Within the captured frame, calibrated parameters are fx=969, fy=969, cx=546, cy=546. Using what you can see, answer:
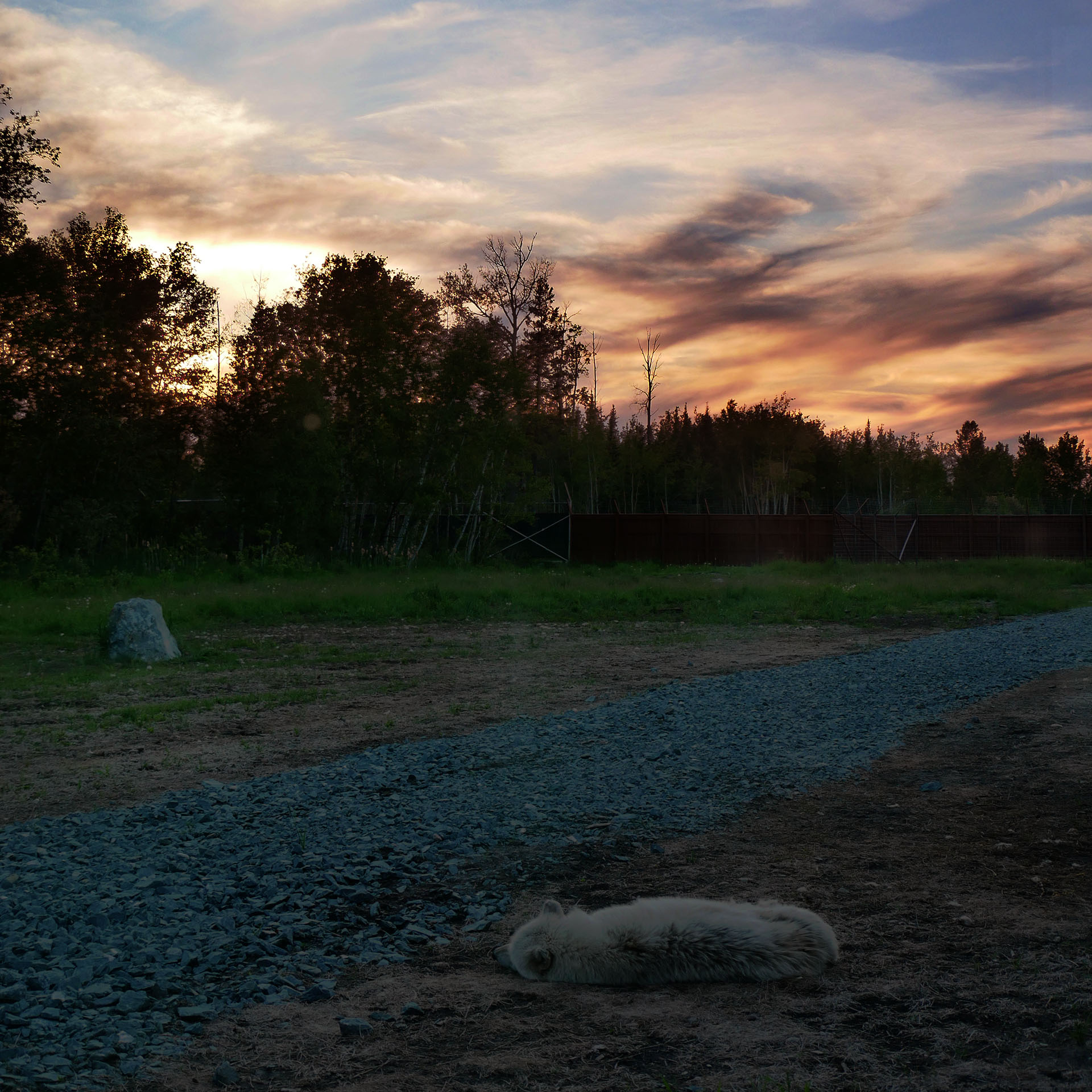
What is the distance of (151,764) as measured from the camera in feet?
24.2

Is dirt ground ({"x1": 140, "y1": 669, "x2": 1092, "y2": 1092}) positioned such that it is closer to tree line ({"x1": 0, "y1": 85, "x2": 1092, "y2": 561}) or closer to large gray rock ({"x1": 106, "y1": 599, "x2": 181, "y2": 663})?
large gray rock ({"x1": 106, "y1": 599, "x2": 181, "y2": 663})

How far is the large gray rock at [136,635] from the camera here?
1254cm

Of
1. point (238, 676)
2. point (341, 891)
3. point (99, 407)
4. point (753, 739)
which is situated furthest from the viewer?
point (99, 407)

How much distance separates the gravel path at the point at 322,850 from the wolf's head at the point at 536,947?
49 centimetres

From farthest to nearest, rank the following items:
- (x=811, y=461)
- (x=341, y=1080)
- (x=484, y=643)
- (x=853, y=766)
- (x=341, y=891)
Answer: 1. (x=811, y=461)
2. (x=484, y=643)
3. (x=853, y=766)
4. (x=341, y=891)
5. (x=341, y=1080)

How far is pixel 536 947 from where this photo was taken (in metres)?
3.59

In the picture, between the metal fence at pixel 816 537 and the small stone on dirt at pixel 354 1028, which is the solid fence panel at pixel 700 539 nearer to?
the metal fence at pixel 816 537

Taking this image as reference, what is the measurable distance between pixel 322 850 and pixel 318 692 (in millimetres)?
5614

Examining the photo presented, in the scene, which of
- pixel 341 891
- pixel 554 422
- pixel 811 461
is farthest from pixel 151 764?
pixel 811 461

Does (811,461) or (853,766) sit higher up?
(811,461)

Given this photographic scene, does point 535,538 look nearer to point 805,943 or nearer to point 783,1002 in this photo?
point 805,943

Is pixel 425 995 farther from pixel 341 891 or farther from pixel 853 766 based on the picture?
pixel 853 766

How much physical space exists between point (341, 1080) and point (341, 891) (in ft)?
Result: 5.39

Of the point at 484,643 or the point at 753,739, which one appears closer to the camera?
the point at 753,739
